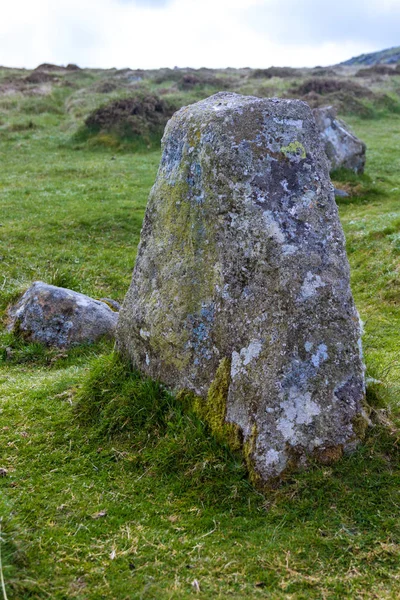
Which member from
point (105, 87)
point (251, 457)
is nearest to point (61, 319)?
point (251, 457)

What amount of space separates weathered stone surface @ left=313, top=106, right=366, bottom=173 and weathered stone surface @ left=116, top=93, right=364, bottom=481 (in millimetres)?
15312

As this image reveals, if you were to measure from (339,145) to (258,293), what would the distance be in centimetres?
1663

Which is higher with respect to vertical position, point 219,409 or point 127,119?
point 127,119

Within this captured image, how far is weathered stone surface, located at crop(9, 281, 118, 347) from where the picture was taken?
28.3ft

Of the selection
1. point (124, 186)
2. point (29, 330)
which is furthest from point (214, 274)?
point (124, 186)

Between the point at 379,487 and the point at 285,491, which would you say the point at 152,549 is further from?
the point at 379,487

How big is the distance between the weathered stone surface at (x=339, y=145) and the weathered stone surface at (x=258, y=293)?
15.3 m

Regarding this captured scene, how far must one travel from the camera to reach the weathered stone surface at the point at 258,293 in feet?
15.5

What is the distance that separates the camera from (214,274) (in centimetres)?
523

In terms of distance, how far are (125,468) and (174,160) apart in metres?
3.12

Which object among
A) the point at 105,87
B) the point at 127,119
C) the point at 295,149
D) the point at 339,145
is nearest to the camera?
the point at 295,149

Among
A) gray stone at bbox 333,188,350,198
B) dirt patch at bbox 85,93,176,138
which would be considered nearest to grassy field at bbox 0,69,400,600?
gray stone at bbox 333,188,350,198

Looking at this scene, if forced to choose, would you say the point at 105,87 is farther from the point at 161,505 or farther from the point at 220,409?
the point at 161,505

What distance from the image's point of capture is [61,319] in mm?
8688
